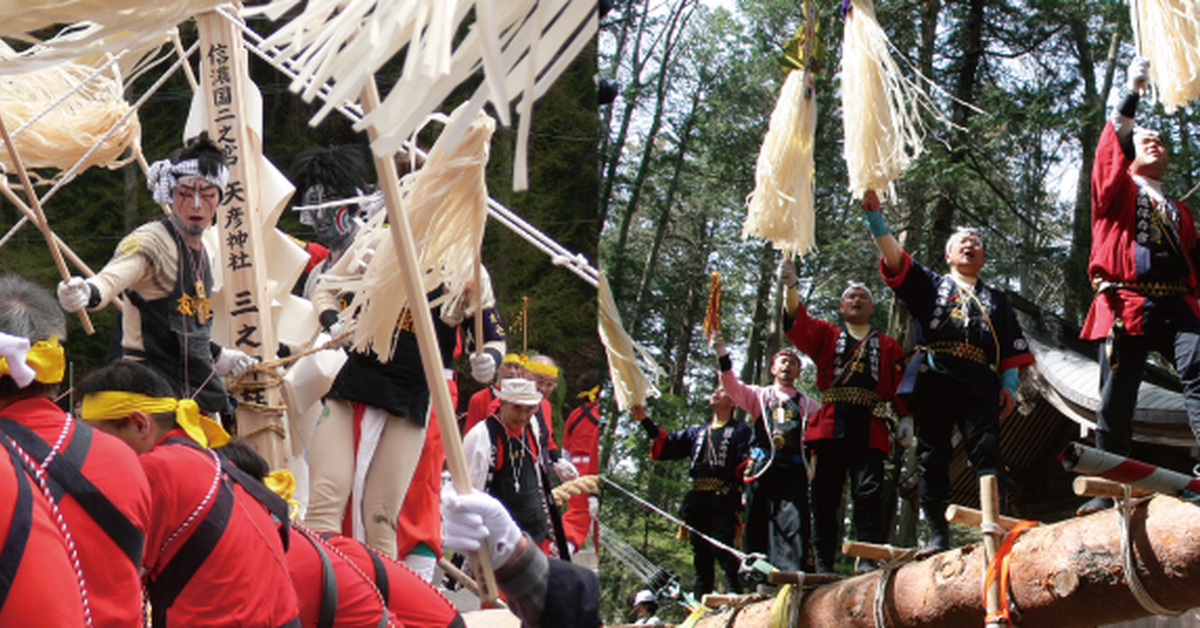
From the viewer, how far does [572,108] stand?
612 centimetres

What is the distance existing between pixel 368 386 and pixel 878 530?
2.23 metres

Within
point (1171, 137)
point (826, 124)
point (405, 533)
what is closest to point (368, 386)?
point (405, 533)

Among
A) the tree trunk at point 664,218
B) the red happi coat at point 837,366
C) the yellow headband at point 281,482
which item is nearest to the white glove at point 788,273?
the red happi coat at point 837,366

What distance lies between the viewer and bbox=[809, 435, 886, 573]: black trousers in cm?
517

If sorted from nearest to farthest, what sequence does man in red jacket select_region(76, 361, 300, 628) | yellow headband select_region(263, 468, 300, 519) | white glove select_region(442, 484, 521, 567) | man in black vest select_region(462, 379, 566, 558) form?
white glove select_region(442, 484, 521, 567), man in red jacket select_region(76, 361, 300, 628), yellow headband select_region(263, 468, 300, 519), man in black vest select_region(462, 379, 566, 558)

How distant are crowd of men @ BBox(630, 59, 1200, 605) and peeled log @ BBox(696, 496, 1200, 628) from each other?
0.83 ft

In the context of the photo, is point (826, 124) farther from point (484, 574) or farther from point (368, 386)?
point (484, 574)

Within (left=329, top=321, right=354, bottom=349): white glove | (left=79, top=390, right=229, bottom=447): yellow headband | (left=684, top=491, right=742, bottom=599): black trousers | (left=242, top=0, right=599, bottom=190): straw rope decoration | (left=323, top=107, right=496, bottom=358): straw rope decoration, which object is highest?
(left=242, top=0, right=599, bottom=190): straw rope decoration

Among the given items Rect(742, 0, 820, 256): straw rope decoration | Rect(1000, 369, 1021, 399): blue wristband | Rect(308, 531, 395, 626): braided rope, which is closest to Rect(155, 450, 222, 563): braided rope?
Rect(308, 531, 395, 626): braided rope

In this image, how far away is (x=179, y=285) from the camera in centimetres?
404

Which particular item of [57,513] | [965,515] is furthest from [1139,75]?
[57,513]

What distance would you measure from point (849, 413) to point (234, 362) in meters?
2.59

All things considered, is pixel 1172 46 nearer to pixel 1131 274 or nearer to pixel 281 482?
pixel 1131 274

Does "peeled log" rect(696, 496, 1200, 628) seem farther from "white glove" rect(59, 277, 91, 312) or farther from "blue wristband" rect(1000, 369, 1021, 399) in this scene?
"white glove" rect(59, 277, 91, 312)
